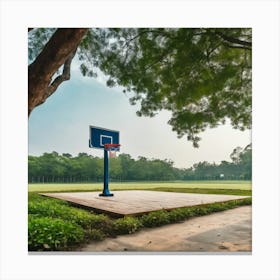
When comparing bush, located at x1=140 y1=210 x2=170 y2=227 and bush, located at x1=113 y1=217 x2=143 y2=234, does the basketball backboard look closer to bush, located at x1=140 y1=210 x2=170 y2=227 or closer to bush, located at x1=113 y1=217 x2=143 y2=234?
bush, located at x1=140 y1=210 x2=170 y2=227

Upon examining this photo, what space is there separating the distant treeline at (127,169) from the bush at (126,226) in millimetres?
1982

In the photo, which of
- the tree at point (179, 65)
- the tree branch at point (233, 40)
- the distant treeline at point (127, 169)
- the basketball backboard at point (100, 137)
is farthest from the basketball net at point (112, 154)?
the tree branch at point (233, 40)

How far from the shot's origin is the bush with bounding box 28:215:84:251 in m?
2.76

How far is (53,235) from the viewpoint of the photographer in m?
2.79

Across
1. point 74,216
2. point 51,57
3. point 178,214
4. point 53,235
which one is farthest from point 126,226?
point 51,57

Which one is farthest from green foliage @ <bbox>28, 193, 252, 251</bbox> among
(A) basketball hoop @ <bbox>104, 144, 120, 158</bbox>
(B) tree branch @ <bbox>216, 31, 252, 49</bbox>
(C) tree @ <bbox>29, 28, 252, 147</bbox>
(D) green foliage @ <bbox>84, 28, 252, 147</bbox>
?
(B) tree branch @ <bbox>216, 31, 252, 49</bbox>

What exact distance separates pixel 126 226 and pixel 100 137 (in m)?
2.55

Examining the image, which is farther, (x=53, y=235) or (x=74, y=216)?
(x=74, y=216)

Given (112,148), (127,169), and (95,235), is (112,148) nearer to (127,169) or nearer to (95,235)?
(127,169)

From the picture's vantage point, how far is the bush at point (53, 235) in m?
2.76
